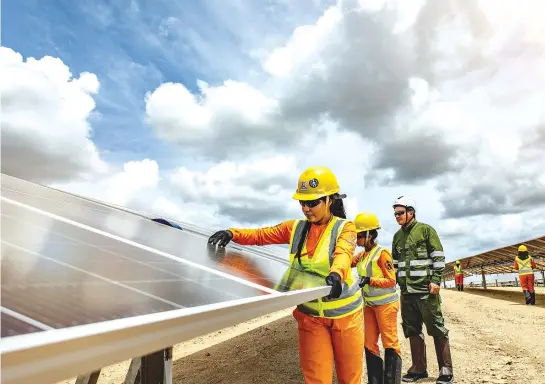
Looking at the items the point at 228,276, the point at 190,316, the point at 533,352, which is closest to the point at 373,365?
the point at 228,276

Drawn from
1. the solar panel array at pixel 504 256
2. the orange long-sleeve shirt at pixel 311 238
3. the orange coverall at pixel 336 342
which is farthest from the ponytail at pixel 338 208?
the solar panel array at pixel 504 256

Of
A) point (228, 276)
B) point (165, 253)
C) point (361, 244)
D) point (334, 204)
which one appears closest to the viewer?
point (228, 276)

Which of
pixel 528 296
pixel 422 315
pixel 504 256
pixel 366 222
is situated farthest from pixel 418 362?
pixel 504 256

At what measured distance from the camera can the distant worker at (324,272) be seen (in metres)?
3.74

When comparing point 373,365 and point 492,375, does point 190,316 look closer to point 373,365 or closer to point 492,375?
point 373,365

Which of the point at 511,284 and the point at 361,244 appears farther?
the point at 511,284

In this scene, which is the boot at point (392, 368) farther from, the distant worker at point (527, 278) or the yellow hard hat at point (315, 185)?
the distant worker at point (527, 278)

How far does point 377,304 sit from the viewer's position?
19.1 ft

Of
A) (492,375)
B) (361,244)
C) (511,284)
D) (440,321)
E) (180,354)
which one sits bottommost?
(180,354)

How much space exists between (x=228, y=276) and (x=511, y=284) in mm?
64021

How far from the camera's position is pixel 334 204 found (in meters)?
4.46

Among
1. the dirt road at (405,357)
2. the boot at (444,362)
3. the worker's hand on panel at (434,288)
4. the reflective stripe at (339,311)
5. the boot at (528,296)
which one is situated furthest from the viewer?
the boot at (528,296)

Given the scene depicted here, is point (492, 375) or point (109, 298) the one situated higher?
point (109, 298)

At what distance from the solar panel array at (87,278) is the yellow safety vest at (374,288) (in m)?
3.12
